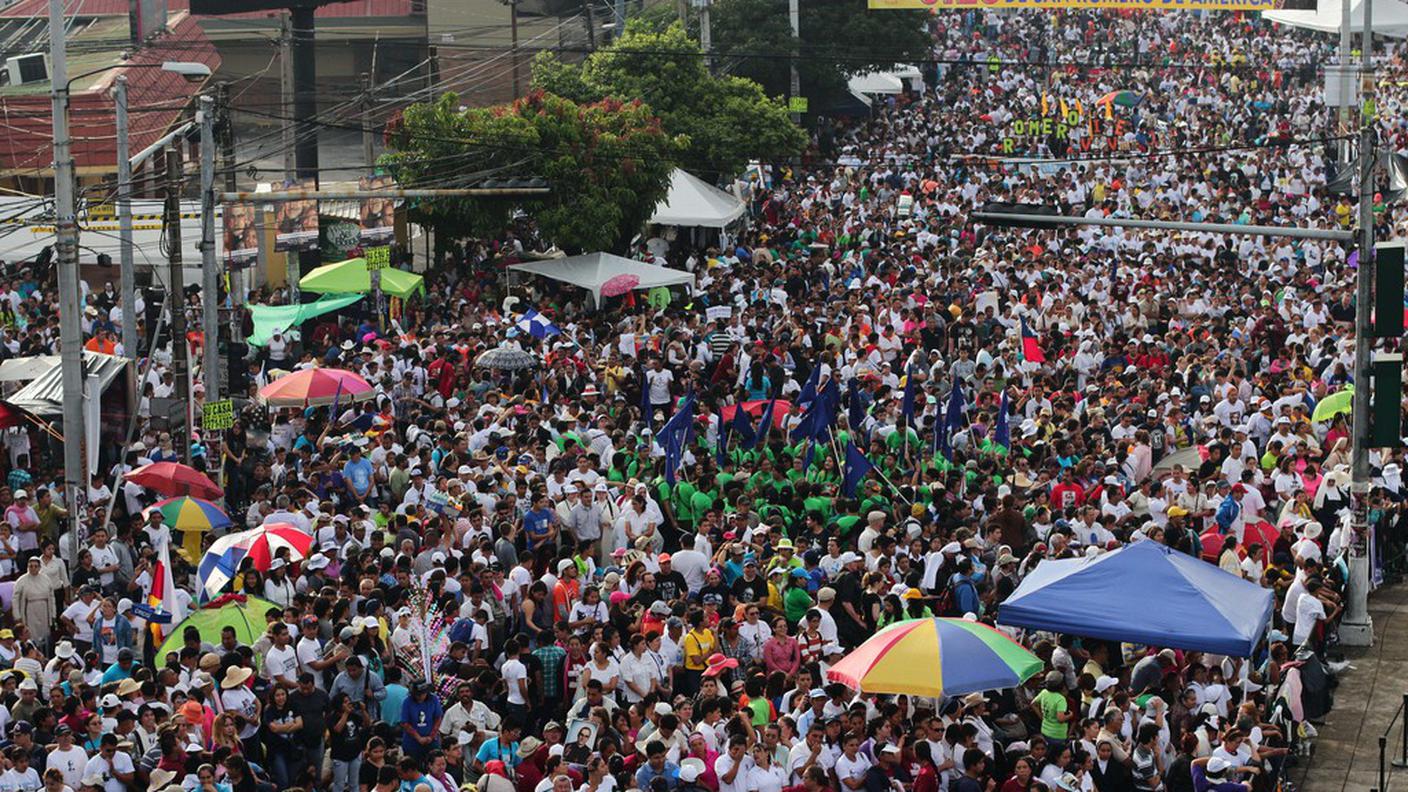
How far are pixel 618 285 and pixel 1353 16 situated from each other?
76.3 ft

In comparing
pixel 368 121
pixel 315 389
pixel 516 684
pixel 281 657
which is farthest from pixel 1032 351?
pixel 368 121

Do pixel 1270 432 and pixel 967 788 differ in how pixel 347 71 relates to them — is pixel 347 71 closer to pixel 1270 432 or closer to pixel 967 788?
pixel 1270 432

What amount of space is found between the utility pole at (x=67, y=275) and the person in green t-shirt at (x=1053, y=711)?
9.93 metres

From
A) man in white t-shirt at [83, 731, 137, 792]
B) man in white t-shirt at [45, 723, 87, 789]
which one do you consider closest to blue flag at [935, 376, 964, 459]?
man in white t-shirt at [83, 731, 137, 792]

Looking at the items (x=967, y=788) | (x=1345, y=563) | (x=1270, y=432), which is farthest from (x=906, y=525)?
(x=1270, y=432)

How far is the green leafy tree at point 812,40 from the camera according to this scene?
2093 inches

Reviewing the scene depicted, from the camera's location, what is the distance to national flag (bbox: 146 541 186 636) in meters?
17.4

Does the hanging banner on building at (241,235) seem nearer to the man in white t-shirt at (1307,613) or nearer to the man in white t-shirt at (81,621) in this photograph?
the man in white t-shirt at (81,621)

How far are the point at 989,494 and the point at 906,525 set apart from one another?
179cm

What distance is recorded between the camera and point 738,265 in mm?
37812

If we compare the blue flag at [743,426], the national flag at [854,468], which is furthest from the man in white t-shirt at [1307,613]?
the blue flag at [743,426]

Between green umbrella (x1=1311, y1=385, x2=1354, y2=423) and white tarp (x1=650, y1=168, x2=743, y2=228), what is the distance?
1709 centimetres

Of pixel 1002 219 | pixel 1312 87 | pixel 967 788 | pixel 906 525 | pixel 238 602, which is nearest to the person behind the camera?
pixel 967 788

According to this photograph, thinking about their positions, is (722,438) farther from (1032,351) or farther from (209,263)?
(209,263)
